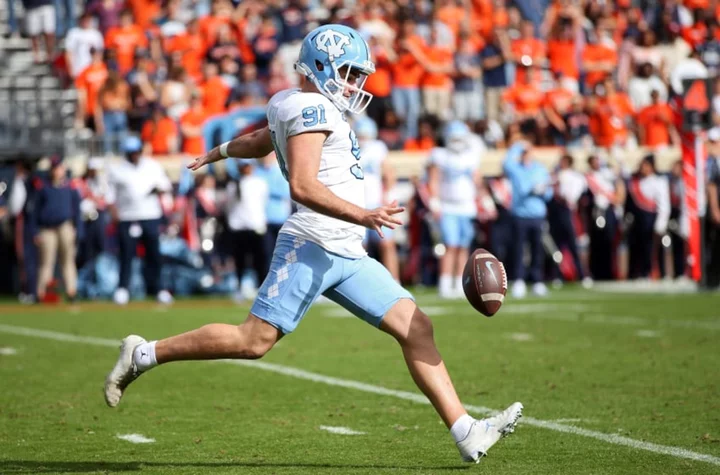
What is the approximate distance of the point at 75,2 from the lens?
21172 mm

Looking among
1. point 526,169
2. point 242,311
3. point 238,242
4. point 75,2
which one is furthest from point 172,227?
point 75,2

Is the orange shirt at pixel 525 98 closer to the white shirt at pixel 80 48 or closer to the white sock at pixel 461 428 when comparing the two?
the white shirt at pixel 80 48

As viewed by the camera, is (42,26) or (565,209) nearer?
(565,209)

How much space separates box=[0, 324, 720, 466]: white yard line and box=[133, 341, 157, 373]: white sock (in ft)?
6.68

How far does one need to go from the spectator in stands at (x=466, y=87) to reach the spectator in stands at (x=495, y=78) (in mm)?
231

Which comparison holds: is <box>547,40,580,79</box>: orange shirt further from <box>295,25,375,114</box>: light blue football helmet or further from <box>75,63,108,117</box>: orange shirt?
<box>295,25,375,114</box>: light blue football helmet

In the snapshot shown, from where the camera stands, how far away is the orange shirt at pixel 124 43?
19766 mm

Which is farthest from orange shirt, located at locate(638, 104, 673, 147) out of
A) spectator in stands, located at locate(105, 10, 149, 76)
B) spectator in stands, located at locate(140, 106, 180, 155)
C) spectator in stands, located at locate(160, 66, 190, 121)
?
spectator in stands, located at locate(105, 10, 149, 76)

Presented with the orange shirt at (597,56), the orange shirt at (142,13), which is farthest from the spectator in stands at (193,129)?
the orange shirt at (597,56)

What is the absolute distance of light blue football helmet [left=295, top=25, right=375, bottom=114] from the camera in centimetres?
550

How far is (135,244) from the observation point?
15.8 metres

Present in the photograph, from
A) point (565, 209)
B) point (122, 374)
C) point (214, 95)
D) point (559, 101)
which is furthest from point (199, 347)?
point (559, 101)

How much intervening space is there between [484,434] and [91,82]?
1450 centimetres

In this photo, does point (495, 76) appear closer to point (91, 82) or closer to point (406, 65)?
point (406, 65)
